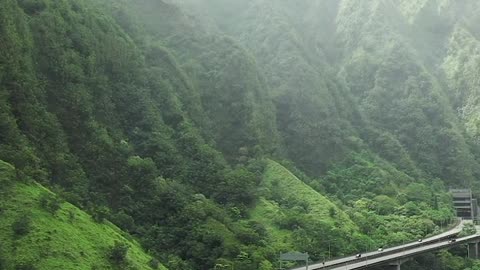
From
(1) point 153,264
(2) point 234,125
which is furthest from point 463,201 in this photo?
(1) point 153,264

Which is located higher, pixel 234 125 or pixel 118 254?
pixel 234 125

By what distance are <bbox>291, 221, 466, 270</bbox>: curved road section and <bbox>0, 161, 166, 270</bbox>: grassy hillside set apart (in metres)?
22.3

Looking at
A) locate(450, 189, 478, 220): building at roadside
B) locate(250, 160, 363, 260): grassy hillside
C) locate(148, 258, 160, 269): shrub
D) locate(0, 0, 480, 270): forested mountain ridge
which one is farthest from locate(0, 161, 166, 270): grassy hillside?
locate(450, 189, 478, 220): building at roadside

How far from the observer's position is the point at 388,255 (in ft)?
229

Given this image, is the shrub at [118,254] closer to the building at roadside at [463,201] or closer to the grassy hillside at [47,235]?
the grassy hillside at [47,235]

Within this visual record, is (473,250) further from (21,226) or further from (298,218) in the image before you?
(21,226)

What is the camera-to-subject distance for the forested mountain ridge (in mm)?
60375

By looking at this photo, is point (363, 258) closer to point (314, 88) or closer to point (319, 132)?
point (319, 132)

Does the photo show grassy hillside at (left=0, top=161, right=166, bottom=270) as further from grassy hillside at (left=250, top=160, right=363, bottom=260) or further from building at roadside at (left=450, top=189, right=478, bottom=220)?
building at roadside at (left=450, top=189, right=478, bottom=220)

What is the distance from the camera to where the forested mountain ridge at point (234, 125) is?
2377 inches

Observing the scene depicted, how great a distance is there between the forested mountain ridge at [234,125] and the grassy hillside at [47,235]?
3.23 meters

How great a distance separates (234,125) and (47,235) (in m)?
57.4

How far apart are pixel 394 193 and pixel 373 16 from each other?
75965mm

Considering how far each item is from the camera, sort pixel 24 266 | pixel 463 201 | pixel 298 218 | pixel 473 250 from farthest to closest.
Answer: pixel 463 201, pixel 473 250, pixel 298 218, pixel 24 266
